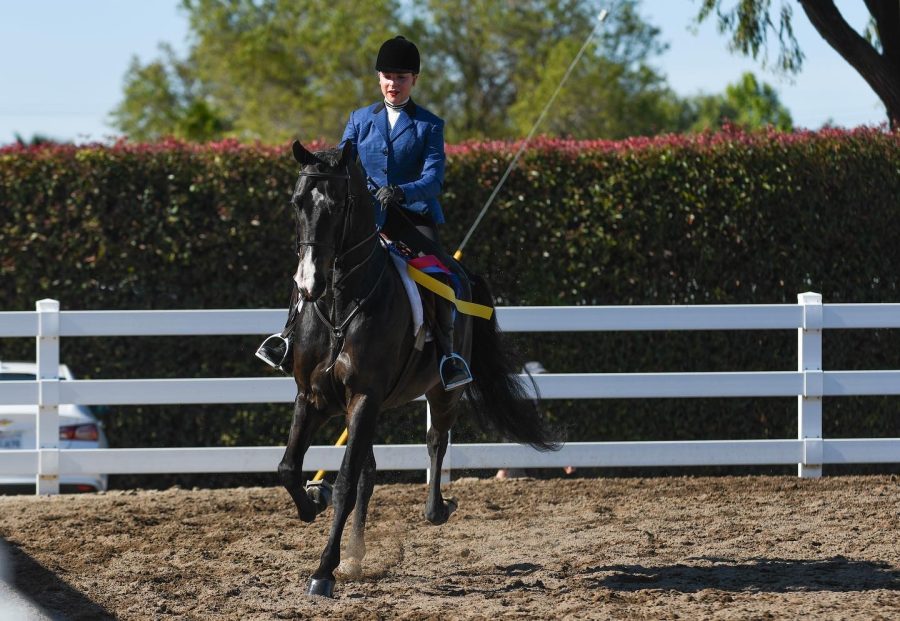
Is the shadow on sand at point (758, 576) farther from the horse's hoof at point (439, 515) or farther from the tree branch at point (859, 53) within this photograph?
the tree branch at point (859, 53)

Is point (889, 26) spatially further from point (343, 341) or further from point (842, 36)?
point (343, 341)

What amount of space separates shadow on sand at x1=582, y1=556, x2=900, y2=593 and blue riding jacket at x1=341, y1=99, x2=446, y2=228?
2.43 m

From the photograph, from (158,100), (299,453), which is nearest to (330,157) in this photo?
(299,453)

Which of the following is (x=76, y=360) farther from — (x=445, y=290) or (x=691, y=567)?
(x=691, y=567)

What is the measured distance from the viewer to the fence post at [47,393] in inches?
378

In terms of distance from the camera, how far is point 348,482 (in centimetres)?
624

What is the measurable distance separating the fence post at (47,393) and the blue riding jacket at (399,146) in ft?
12.6

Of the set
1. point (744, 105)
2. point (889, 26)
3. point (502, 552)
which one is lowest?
point (502, 552)

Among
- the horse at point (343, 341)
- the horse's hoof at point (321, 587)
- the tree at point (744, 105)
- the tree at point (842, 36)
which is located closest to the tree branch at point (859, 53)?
the tree at point (842, 36)

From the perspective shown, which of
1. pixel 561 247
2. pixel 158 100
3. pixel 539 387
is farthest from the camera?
pixel 158 100

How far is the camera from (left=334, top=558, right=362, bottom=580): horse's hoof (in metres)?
6.72

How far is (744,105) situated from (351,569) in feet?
292

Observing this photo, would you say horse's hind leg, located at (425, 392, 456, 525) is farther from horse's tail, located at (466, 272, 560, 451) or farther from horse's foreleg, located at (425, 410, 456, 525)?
horse's tail, located at (466, 272, 560, 451)

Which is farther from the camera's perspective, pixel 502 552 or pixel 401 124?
pixel 502 552
